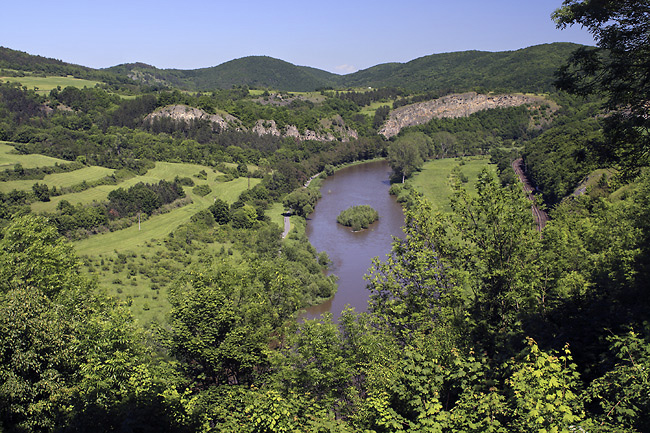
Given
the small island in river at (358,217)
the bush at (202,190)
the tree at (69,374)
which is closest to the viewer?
the tree at (69,374)

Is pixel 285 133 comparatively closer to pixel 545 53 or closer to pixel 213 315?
pixel 213 315

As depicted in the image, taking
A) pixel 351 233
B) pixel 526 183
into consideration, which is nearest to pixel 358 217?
pixel 351 233

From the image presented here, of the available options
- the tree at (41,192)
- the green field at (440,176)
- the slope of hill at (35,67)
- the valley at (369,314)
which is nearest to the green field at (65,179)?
the tree at (41,192)

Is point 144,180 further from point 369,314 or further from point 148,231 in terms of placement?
point 369,314

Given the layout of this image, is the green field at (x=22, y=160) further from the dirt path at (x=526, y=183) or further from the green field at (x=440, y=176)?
the dirt path at (x=526, y=183)

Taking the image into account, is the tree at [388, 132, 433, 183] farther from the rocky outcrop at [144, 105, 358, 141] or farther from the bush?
the bush

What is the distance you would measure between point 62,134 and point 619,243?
9168 centimetres

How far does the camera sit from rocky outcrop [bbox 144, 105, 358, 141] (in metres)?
111

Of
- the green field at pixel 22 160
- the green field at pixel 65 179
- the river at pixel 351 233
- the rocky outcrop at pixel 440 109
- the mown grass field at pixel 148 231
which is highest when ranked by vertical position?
the rocky outcrop at pixel 440 109

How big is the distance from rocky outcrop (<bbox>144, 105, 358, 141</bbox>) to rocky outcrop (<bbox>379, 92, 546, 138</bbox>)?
1762cm

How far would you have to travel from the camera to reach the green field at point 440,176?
72312 millimetres

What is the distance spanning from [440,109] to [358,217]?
9770cm

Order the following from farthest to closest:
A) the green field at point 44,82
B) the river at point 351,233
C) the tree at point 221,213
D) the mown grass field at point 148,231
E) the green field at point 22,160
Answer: the green field at point 44,82
the green field at point 22,160
the tree at point 221,213
the mown grass field at point 148,231
the river at point 351,233

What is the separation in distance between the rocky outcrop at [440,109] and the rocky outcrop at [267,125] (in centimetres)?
1762
